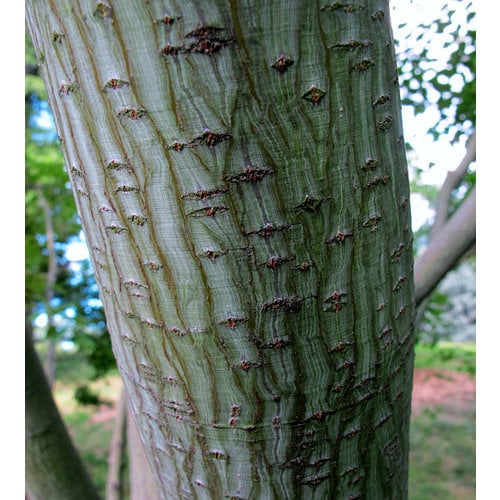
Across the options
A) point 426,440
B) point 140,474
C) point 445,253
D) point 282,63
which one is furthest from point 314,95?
point 426,440

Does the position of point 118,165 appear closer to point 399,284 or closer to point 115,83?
point 115,83

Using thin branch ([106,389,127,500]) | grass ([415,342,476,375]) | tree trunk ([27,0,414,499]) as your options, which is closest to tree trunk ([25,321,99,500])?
tree trunk ([27,0,414,499])

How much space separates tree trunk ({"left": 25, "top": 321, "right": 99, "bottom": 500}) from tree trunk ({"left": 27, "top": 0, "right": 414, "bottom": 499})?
71 cm

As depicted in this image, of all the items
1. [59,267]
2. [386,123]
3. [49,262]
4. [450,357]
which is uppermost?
[59,267]

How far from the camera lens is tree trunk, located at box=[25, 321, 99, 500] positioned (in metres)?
1.13

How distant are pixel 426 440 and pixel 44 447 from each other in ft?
12.9

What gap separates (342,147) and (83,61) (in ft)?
0.83

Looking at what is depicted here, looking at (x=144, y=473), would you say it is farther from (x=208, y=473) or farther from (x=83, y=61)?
(x=83, y=61)

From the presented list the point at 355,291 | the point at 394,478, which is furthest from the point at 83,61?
the point at 394,478

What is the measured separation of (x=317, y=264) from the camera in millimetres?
463

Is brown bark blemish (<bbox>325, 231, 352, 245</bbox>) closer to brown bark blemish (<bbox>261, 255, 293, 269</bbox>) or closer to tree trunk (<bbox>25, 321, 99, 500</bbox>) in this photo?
brown bark blemish (<bbox>261, 255, 293, 269</bbox>)

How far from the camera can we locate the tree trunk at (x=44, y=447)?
1129mm

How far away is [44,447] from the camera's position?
114cm

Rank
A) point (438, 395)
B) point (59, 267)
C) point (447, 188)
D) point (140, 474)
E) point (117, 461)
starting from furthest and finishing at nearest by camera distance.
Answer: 1. point (438, 395)
2. point (59, 267)
3. point (117, 461)
4. point (447, 188)
5. point (140, 474)
